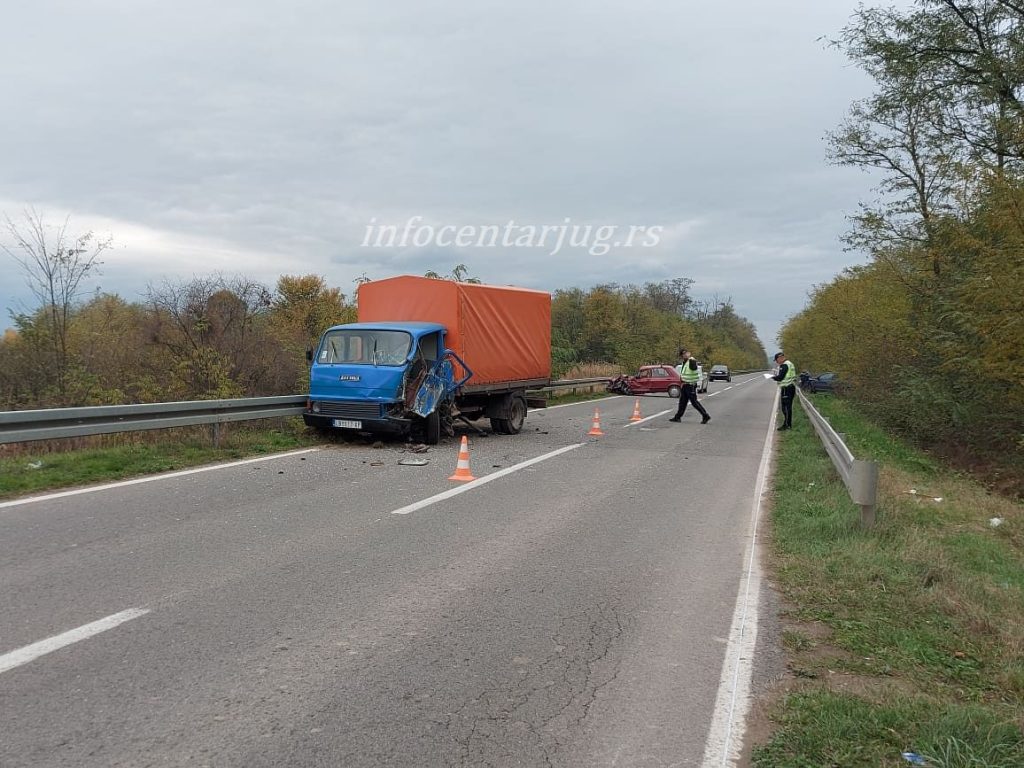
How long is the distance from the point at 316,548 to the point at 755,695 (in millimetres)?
3739

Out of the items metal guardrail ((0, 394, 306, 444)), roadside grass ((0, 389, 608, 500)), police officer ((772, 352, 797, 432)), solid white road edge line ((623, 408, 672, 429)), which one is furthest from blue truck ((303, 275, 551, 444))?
police officer ((772, 352, 797, 432))

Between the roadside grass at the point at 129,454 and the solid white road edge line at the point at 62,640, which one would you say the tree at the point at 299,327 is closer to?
the roadside grass at the point at 129,454

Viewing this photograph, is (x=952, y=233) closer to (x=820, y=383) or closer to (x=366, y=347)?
(x=366, y=347)

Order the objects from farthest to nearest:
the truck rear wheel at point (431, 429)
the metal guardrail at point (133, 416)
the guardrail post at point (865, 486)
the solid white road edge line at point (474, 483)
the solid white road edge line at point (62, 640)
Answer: the truck rear wheel at point (431, 429), the metal guardrail at point (133, 416), the solid white road edge line at point (474, 483), the guardrail post at point (865, 486), the solid white road edge line at point (62, 640)

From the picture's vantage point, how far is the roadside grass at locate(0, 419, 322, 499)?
8.55 m

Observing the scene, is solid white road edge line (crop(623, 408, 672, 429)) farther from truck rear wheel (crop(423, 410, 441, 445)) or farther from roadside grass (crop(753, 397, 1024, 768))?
roadside grass (crop(753, 397, 1024, 768))

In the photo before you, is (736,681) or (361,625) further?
(361,625)

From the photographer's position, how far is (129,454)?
1016 cm

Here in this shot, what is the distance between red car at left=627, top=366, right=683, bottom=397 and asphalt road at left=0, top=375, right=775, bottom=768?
2559cm

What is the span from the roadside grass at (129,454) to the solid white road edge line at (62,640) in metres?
4.44

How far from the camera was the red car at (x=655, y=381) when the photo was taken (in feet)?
112

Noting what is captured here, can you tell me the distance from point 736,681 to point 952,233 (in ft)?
51.9

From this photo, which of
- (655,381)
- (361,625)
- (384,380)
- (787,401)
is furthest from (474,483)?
(655,381)

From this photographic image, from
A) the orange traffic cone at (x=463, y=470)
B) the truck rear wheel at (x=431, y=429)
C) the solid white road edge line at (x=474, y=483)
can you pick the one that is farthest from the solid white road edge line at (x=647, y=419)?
the orange traffic cone at (x=463, y=470)
